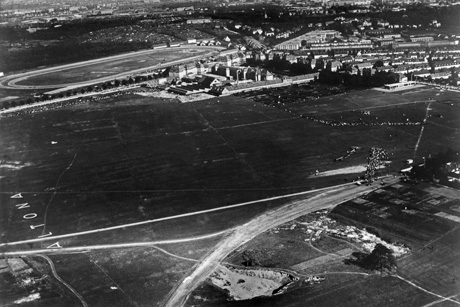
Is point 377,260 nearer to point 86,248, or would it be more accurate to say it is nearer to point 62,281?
point 62,281

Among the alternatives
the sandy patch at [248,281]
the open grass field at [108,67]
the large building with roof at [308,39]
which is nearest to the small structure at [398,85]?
the large building with roof at [308,39]

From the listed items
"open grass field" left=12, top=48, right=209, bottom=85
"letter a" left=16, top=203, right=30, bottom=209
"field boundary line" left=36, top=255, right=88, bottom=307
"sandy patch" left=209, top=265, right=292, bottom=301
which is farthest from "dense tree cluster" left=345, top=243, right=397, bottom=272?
"open grass field" left=12, top=48, right=209, bottom=85

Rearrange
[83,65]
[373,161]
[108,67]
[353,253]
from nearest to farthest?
[353,253] → [373,161] → [108,67] → [83,65]

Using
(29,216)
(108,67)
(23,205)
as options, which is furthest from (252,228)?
(108,67)

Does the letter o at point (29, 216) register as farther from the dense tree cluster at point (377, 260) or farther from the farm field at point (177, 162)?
the dense tree cluster at point (377, 260)

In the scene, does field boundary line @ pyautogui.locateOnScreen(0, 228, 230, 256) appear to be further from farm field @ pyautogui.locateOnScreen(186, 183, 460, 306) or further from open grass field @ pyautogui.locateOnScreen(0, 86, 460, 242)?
farm field @ pyautogui.locateOnScreen(186, 183, 460, 306)

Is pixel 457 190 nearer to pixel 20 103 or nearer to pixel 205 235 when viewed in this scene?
pixel 205 235
